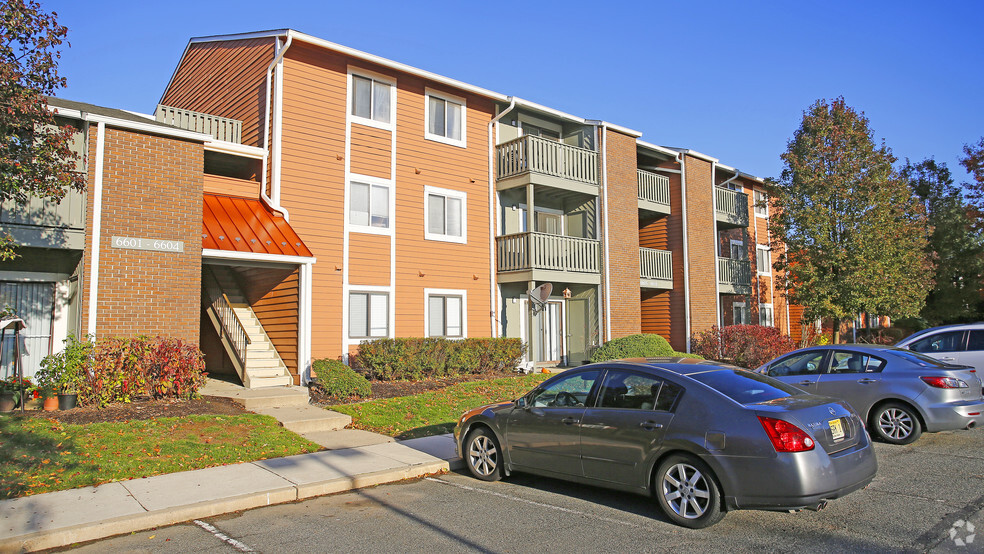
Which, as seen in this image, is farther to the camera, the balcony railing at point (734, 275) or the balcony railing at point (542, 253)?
the balcony railing at point (734, 275)

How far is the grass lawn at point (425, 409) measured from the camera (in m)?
11.2

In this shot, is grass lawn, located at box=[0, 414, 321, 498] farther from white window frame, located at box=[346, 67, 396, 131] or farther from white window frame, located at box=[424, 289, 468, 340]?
white window frame, located at box=[346, 67, 396, 131]

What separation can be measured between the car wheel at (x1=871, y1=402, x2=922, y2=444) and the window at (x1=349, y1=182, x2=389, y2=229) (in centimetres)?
1196

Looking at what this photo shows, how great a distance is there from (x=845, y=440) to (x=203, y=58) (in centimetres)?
2011

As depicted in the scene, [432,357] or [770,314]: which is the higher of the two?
[770,314]

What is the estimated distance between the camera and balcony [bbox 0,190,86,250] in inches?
441

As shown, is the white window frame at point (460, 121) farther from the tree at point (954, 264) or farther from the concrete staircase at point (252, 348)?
the tree at point (954, 264)

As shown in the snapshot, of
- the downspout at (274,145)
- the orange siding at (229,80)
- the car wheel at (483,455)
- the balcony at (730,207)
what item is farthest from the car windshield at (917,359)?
the balcony at (730,207)

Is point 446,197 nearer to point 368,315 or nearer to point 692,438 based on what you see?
point 368,315

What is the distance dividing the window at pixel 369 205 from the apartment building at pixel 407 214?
4 centimetres

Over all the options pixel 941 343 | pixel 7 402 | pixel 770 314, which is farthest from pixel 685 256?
pixel 7 402

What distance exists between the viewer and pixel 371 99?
17344mm

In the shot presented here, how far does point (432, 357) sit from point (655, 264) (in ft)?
35.1

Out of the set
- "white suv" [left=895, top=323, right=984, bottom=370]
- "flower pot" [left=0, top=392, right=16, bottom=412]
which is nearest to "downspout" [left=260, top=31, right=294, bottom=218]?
"flower pot" [left=0, top=392, right=16, bottom=412]
